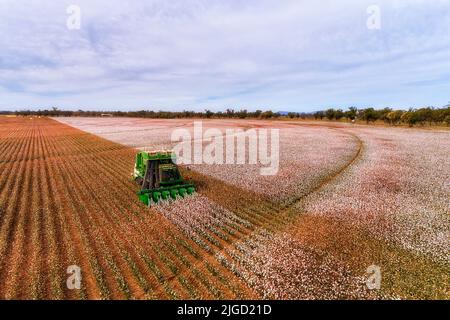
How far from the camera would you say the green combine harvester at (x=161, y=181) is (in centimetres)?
1684

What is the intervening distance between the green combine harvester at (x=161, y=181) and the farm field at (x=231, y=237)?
0.88 metres

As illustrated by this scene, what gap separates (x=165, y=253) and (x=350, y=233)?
867 centimetres

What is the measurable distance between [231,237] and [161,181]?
6462mm

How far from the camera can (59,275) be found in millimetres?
9703

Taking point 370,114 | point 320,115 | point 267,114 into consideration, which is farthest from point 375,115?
point 267,114

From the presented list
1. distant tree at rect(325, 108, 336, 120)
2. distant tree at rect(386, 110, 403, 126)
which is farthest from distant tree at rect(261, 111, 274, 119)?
distant tree at rect(386, 110, 403, 126)

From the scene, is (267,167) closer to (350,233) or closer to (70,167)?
(350,233)

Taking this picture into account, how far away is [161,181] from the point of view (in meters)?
17.2

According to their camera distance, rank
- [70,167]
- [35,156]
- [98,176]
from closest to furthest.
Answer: [98,176], [70,167], [35,156]

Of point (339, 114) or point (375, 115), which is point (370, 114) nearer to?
point (375, 115)

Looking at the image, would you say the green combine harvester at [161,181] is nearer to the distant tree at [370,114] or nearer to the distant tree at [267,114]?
the distant tree at [370,114]

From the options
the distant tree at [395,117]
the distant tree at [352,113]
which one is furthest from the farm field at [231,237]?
the distant tree at [352,113]

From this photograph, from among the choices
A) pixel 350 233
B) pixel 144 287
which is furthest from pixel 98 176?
pixel 350 233

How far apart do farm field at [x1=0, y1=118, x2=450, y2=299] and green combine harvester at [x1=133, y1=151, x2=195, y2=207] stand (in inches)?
34.5
